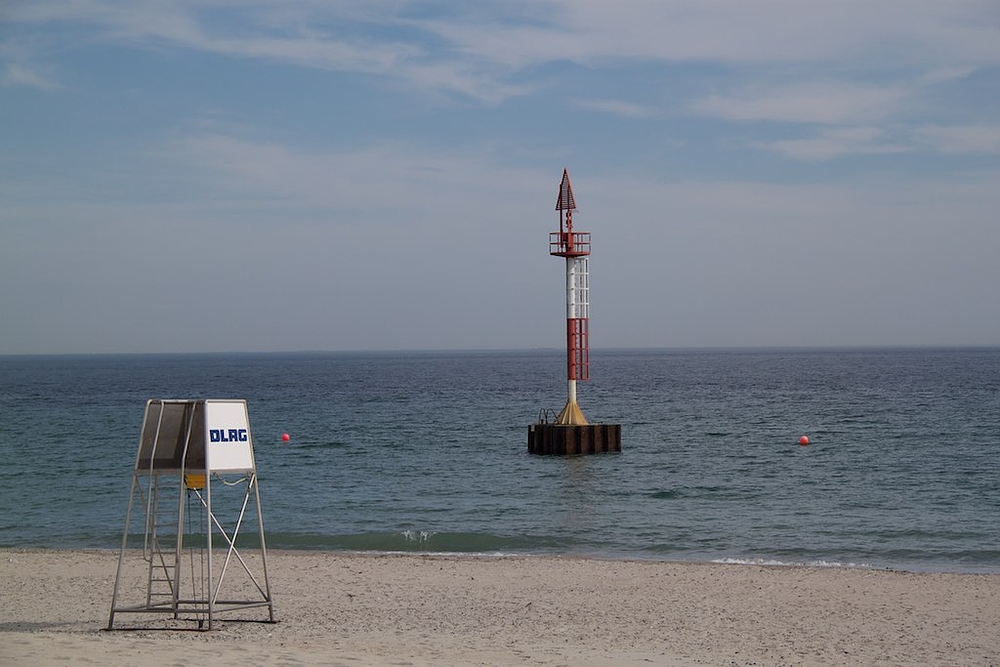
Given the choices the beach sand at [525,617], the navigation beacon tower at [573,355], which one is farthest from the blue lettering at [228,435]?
the navigation beacon tower at [573,355]

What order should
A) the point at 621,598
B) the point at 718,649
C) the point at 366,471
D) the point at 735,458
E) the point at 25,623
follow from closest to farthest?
the point at 718,649
the point at 25,623
the point at 621,598
the point at 366,471
the point at 735,458

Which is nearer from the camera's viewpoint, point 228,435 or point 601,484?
point 228,435

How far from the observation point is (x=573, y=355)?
3831cm

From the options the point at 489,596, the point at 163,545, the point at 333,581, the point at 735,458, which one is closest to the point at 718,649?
the point at 489,596

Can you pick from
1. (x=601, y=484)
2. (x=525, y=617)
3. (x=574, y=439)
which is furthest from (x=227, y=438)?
(x=574, y=439)

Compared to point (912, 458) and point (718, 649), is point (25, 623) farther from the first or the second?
point (912, 458)

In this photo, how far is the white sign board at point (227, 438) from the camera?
1336 centimetres

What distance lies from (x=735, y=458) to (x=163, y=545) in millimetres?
24029

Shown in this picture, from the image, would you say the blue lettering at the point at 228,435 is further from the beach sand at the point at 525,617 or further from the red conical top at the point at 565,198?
the red conical top at the point at 565,198

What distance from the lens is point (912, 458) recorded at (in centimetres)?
3994

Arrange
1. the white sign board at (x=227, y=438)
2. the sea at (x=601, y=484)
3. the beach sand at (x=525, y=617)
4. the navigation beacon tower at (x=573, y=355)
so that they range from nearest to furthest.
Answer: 1. the beach sand at (x=525, y=617)
2. the white sign board at (x=227, y=438)
3. the sea at (x=601, y=484)
4. the navigation beacon tower at (x=573, y=355)

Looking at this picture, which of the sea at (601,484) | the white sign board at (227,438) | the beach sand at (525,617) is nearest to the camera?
the beach sand at (525,617)

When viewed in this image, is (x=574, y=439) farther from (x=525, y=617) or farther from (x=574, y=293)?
(x=525, y=617)

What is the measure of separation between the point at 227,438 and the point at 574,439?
88.3 ft
